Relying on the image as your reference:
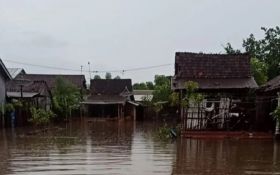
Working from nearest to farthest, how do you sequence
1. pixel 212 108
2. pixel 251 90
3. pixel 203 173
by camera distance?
pixel 203 173 → pixel 212 108 → pixel 251 90

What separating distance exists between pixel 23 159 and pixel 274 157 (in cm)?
733

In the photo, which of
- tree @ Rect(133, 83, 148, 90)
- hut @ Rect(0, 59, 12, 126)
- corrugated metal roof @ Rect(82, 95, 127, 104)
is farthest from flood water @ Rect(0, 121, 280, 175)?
tree @ Rect(133, 83, 148, 90)

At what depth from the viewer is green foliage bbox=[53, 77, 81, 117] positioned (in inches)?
1785

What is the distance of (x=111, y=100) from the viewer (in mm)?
52094

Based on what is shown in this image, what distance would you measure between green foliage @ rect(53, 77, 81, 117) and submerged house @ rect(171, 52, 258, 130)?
20328mm

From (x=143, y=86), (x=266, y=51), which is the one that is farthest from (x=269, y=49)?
(x=143, y=86)

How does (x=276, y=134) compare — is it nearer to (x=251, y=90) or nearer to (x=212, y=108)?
(x=212, y=108)

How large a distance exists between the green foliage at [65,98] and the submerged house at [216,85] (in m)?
20.3

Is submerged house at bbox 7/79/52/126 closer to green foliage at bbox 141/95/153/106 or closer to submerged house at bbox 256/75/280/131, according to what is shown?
green foliage at bbox 141/95/153/106

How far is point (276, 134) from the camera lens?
20250mm

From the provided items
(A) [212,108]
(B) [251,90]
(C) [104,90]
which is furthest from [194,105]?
(C) [104,90]

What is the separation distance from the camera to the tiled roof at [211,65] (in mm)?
25641

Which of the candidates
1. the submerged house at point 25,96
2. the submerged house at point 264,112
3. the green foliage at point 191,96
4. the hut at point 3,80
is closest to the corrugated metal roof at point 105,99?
the submerged house at point 25,96

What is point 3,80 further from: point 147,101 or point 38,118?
point 147,101
